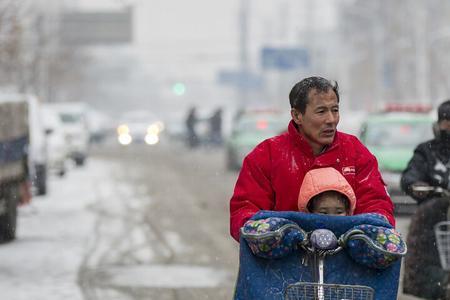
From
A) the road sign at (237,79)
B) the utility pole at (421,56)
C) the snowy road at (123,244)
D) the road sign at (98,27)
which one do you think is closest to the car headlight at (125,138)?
the utility pole at (421,56)

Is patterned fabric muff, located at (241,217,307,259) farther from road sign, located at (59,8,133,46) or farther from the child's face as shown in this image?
road sign, located at (59,8,133,46)

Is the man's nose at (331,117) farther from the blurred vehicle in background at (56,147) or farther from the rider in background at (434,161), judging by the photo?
the blurred vehicle in background at (56,147)

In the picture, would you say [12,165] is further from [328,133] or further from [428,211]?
[328,133]

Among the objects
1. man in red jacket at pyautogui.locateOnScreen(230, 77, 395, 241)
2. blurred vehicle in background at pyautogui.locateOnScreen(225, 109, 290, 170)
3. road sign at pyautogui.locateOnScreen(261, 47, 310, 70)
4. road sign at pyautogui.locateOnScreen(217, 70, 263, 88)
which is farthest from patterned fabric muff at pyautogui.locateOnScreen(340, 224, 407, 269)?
road sign at pyautogui.locateOnScreen(217, 70, 263, 88)

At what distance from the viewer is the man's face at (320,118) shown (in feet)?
19.3

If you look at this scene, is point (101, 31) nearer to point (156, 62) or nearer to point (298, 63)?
point (298, 63)

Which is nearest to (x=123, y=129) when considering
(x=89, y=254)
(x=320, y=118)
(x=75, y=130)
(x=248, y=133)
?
(x=75, y=130)

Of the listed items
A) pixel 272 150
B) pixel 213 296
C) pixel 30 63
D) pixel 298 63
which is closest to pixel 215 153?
pixel 30 63

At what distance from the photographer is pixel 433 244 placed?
1009cm

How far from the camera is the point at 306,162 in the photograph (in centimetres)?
591

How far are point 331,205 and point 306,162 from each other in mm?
325

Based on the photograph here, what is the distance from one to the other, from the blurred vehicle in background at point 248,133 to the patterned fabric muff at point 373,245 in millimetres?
28168

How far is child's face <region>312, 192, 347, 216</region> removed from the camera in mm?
5660

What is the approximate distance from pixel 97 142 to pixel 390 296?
61.4 meters
